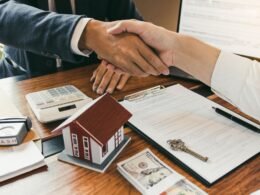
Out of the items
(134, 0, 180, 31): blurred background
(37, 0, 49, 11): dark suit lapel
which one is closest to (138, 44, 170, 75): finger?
(37, 0, 49, 11): dark suit lapel

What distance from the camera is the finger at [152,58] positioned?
811 millimetres

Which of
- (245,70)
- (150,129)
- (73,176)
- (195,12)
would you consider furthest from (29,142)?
(195,12)

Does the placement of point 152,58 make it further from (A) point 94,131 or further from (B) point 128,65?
(A) point 94,131

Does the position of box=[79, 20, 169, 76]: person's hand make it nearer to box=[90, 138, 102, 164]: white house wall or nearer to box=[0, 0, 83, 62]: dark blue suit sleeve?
box=[0, 0, 83, 62]: dark blue suit sleeve

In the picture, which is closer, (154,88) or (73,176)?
(73,176)

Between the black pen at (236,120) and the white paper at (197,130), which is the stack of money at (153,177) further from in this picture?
the black pen at (236,120)

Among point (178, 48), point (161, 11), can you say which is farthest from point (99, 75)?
point (161, 11)

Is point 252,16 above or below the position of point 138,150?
above

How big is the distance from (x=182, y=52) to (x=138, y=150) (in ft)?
1.01

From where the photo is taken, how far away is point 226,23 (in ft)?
3.03

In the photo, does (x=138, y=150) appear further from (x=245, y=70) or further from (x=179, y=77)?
(x=179, y=77)

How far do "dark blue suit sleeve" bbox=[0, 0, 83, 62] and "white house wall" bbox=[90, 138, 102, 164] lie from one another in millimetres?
330

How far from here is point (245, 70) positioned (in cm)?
69

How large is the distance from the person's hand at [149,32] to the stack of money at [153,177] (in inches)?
13.2
